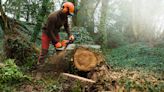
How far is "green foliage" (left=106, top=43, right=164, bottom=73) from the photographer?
1201 cm

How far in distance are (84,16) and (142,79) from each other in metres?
13.2

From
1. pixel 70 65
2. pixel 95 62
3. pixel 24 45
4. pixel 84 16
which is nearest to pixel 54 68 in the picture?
pixel 70 65

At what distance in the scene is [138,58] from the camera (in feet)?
45.8

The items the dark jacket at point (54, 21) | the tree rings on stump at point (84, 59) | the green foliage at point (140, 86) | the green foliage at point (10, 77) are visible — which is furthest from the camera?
the dark jacket at point (54, 21)

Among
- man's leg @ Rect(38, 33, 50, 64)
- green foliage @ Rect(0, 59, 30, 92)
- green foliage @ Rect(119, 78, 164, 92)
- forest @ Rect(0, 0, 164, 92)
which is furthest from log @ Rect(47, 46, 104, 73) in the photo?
green foliage @ Rect(119, 78, 164, 92)

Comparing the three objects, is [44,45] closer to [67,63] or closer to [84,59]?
[67,63]

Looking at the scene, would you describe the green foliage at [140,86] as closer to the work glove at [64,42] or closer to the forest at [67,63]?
the forest at [67,63]

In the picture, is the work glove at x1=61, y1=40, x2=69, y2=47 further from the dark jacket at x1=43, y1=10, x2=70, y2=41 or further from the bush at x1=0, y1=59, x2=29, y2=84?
the bush at x1=0, y1=59, x2=29, y2=84

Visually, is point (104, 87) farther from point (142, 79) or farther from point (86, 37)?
point (86, 37)

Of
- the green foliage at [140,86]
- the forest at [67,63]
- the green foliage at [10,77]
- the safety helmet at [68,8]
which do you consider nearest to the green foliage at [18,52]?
the forest at [67,63]


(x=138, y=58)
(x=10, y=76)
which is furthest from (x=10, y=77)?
(x=138, y=58)

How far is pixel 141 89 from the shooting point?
22.3ft

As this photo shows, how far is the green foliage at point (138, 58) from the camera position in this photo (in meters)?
12.0

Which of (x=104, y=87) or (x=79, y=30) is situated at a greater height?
(x=79, y=30)
